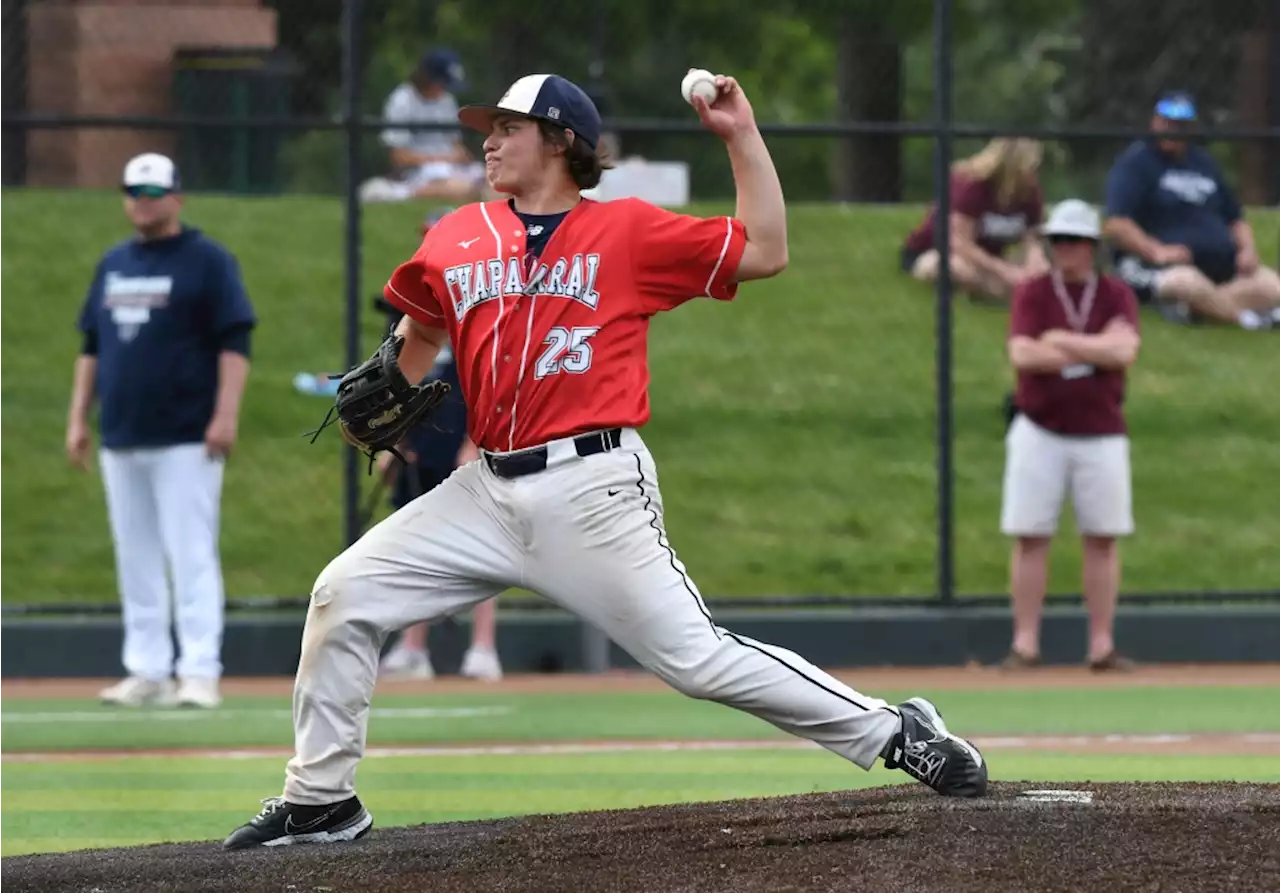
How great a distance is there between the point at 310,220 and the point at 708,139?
3233 mm

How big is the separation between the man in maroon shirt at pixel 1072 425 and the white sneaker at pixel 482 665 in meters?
2.81

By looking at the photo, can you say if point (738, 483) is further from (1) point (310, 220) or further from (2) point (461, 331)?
(2) point (461, 331)

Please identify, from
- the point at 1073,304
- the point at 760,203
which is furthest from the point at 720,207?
the point at 760,203

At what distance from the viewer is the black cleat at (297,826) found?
19.8 ft

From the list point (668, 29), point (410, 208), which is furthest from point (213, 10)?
point (668, 29)

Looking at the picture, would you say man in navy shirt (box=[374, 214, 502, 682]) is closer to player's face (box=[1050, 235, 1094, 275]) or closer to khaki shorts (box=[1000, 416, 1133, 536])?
khaki shorts (box=[1000, 416, 1133, 536])

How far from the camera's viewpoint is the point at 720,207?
16156mm

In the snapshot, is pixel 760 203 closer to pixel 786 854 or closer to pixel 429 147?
pixel 786 854

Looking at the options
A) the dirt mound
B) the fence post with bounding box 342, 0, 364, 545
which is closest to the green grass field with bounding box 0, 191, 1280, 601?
the fence post with bounding box 342, 0, 364, 545

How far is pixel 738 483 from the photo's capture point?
582 inches

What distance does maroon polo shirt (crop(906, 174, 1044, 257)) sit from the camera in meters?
13.8

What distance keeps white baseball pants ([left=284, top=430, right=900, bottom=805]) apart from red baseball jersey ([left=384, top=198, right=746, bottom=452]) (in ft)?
0.41

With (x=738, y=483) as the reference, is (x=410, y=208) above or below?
above

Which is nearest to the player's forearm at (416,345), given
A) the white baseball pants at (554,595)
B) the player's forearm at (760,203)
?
the white baseball pants at (554,595)
